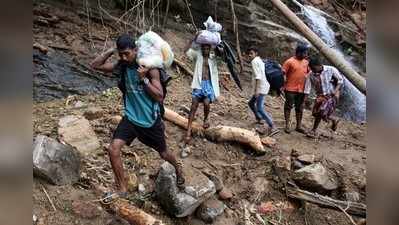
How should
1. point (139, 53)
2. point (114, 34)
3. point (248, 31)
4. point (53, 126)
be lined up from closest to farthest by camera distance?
1. point (139, 53)
2. point (53, 126)
3. point (114, 34)
4. point (248, 31)

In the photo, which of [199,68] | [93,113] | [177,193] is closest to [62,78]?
[93,113]

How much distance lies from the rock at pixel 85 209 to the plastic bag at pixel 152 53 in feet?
3.72

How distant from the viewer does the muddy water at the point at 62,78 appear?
465 cm

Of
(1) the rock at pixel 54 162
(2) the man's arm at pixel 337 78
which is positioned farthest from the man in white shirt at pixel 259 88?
(1) the rock at pixel 54 162

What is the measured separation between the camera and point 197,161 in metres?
4.31

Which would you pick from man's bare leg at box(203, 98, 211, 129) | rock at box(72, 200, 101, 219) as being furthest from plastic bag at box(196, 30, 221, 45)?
rock at box(72, 200, 101, 219)

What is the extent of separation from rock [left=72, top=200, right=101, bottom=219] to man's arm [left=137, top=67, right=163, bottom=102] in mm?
975

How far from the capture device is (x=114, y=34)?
223 inches

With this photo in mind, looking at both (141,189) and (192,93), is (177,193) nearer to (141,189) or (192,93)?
(141,189)

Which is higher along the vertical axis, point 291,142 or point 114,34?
point 114,34

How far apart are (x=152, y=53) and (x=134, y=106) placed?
0.41 meters

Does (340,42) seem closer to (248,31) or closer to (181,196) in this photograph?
(248,31)

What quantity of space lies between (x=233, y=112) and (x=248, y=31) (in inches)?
79.7
